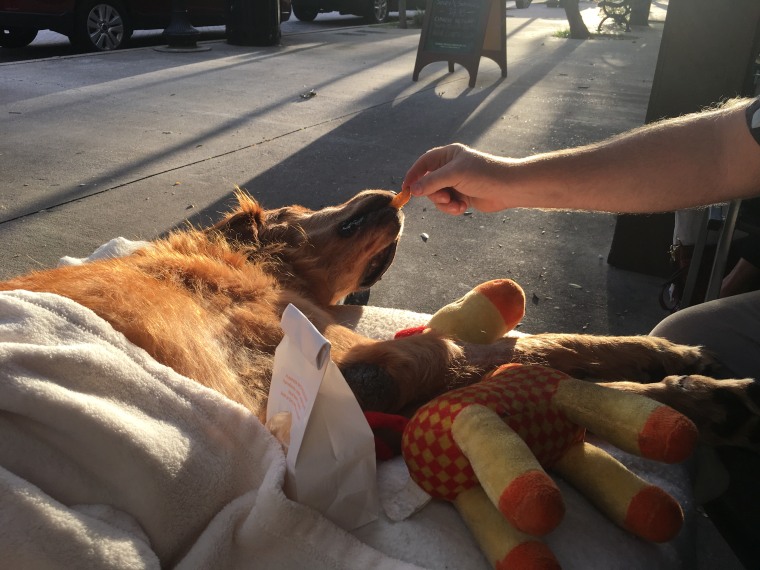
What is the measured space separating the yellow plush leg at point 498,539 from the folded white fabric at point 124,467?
21 cm

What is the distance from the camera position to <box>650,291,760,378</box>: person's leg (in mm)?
2248

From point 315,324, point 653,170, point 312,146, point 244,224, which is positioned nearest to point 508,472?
point 315,324

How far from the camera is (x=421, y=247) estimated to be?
481 centimetres

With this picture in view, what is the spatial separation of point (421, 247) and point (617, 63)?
10304 mm

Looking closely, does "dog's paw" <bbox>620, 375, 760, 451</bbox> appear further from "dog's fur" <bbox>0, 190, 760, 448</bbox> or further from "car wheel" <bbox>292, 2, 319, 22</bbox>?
"car wheel" <bbox>292, 2, 319, 22</bbox>

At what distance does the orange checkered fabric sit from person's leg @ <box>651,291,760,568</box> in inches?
18.6

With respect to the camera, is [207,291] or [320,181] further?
[320,181]

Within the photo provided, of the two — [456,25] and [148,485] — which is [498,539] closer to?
[148,485]

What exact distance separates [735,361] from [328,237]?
5.25 feet

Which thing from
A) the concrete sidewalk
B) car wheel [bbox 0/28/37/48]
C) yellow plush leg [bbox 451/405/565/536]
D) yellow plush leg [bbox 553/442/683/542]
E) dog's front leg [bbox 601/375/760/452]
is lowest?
the concrete sidewalk

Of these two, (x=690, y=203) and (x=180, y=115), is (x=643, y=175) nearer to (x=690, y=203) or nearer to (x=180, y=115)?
(x=690, y=203)

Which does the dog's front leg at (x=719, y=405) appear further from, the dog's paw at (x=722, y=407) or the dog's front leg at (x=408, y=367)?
the dog's front leg at (x=408, y=367)

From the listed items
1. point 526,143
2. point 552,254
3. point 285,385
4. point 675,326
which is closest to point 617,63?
point 526,143

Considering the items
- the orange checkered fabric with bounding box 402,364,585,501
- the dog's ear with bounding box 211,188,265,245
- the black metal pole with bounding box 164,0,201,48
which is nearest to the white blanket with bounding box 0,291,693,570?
the orange checkered fabric with bounding box 402,364,585,501
